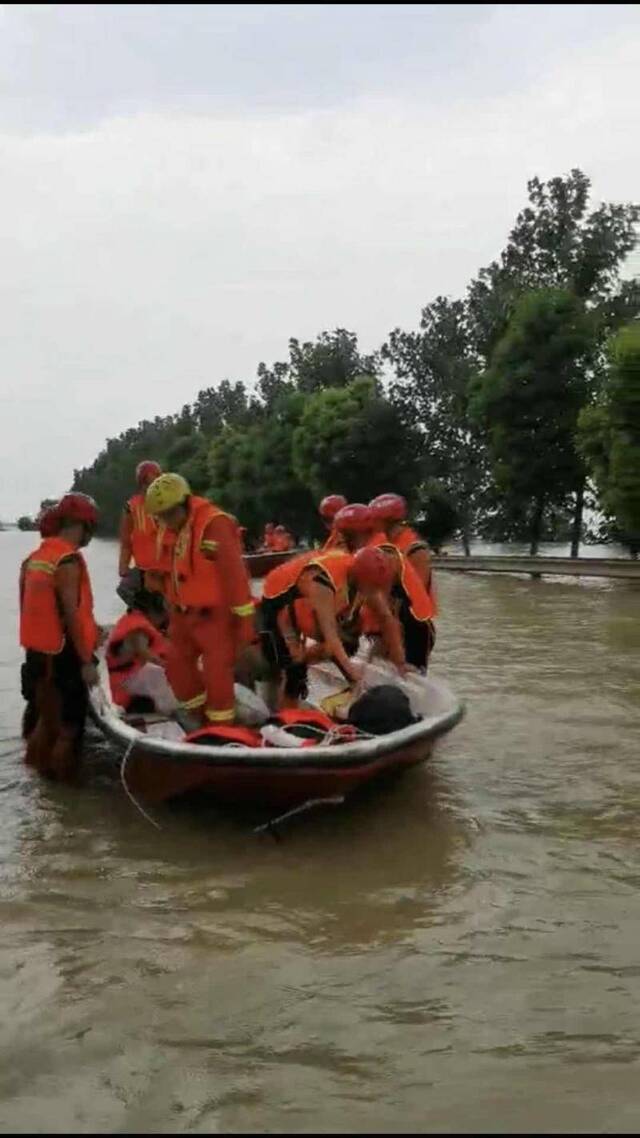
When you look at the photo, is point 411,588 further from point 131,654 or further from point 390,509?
point 131,654

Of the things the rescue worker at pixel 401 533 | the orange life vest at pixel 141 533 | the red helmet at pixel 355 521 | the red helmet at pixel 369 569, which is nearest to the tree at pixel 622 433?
the rescue worker at pixel 401 533

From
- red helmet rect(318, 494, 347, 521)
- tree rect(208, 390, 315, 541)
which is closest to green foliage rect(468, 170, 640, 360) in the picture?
tree rect(208, 390, 315, 541)

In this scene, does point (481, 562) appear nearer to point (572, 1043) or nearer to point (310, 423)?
point (310, 423)

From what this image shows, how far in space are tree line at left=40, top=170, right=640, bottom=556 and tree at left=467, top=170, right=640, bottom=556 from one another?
53 mm

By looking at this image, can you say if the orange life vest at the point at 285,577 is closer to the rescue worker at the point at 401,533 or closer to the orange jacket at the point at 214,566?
the orange jacket at the point at 214,566

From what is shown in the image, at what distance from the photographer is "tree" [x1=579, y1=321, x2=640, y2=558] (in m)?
24.9

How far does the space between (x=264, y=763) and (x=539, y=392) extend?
1138 inches

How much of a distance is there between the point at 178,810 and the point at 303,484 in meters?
48.1

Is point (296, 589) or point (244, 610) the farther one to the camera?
point (296, 589)

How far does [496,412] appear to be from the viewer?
34.3m

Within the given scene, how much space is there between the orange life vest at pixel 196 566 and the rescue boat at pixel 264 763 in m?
0.77

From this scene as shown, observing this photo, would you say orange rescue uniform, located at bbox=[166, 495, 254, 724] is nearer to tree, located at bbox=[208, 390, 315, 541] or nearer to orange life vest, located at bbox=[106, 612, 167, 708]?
orange life vest, located at bbox=[106, 612, 167, 708]

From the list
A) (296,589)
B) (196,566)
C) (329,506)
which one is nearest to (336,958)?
(196,566)

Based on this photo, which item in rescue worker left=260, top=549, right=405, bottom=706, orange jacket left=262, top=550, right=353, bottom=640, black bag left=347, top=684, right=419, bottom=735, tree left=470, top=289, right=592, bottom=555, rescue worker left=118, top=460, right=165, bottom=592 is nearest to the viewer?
black bag left=347, top=684, right=419, bottom=735
